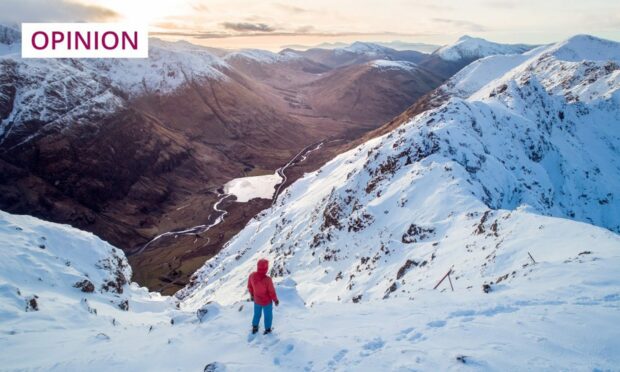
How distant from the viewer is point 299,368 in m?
10.8

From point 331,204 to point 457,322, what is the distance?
33.8 meters

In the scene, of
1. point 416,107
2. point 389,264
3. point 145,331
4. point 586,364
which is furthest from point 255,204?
point 586,364

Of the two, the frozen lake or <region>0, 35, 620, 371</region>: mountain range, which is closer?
<region>0, 35, 620, 371</region>: mountain range

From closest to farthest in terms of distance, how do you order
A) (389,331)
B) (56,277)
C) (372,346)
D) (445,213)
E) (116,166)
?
(372,346)
(389,331)
(56,277)
(445,213)
(116,166)

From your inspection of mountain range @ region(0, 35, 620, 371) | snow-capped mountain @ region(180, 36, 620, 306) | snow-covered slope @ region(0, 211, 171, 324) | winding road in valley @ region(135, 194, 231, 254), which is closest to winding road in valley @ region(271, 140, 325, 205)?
winding road in valley @ region(135, 194, 231, 254)

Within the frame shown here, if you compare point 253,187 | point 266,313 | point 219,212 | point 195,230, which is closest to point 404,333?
point 266,313

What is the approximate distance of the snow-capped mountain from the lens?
21.8 meters

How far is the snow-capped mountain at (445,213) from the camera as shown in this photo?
2185 centimetres

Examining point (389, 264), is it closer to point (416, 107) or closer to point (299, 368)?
point (299, 368)

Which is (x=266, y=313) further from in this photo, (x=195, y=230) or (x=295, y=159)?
(x=295, y=159)

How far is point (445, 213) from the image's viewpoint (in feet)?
105

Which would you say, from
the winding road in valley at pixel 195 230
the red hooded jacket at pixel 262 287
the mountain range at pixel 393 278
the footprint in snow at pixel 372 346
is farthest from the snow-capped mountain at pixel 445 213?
the winding road in valley at pixel 195 230

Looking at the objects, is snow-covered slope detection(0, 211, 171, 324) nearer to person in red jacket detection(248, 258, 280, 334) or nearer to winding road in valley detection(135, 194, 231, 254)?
person in red jacket detection(248, 258, 280, 334)

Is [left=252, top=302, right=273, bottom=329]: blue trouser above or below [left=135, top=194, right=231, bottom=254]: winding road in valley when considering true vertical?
above
